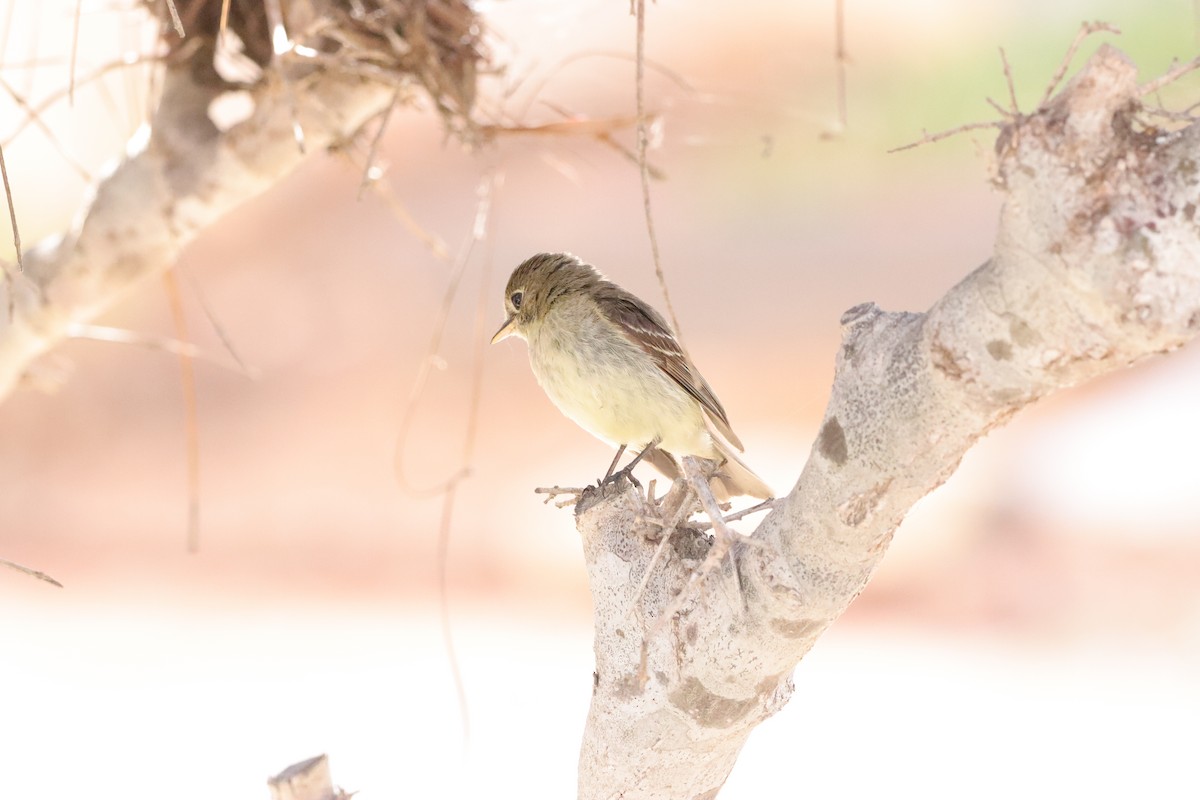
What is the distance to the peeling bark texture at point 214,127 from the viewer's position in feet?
9.19

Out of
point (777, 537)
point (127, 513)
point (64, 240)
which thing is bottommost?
point (777, 537)

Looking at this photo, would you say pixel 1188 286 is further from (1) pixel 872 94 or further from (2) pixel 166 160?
(1) pixel 872 94

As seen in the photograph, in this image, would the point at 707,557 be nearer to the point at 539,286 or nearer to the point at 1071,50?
the point at 1071,50

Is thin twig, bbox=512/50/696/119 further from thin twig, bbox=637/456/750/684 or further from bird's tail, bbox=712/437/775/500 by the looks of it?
thin twig, bbox=637/456/750/684

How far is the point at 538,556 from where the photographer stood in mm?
8250

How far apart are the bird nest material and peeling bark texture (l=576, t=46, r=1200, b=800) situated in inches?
45.4

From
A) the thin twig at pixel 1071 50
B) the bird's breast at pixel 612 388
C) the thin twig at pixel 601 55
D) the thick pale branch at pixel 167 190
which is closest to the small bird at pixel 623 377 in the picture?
the bird's breast at pixel 612 388

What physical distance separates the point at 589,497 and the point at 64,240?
5.13ft

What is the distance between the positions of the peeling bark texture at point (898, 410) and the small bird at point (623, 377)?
1.06 m

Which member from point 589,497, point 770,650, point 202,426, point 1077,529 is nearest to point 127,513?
point 202,426

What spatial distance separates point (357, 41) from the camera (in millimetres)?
2713

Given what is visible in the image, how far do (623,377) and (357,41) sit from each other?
3.84 ft

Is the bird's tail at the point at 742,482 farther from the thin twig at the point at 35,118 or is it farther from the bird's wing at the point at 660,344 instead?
the thin twig at the point at 35,118

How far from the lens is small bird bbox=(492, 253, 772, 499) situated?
336 centimetres
